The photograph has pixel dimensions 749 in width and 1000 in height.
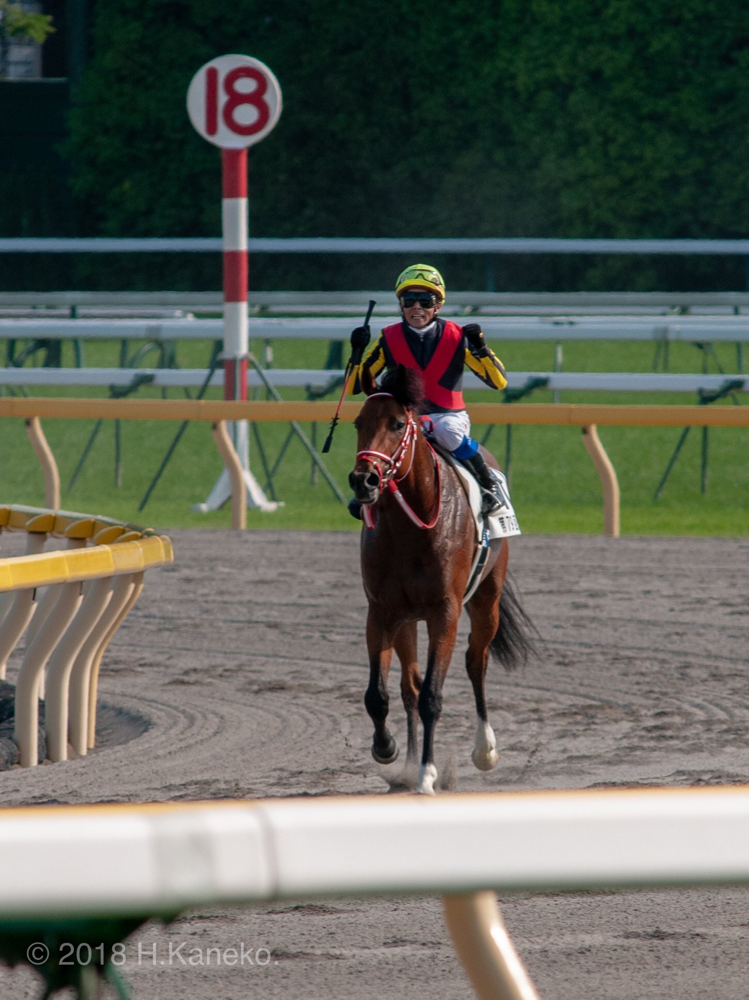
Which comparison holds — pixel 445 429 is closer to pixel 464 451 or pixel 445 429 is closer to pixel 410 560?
pixel 464 451

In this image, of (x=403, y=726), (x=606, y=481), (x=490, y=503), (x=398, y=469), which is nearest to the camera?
(x=398, y=469)

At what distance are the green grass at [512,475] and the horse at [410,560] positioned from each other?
6.08 meters

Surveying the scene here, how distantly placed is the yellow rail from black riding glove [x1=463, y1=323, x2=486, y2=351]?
18.2ft

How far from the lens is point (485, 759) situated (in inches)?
233

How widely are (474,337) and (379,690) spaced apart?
4.87 ft

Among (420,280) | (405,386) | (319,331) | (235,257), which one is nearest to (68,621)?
(405,386)

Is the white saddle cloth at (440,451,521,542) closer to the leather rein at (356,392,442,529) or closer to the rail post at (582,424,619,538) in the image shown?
the leather rein at (356,392,442,529)

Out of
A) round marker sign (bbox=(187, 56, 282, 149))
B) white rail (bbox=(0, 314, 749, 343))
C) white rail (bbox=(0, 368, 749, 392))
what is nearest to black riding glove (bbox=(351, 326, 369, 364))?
round marker sign (bbox=(187, 56, 282, 149))

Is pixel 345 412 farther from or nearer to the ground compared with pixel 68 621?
farther from the ground

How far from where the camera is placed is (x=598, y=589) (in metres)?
10.1

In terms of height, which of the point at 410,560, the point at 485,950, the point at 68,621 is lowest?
the point at 68,621

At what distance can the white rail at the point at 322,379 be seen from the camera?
1362 cm

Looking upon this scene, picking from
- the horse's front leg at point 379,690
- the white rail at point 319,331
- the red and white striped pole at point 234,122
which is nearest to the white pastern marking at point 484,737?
the horse's front leg at point 379,690

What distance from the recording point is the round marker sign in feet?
42.4
